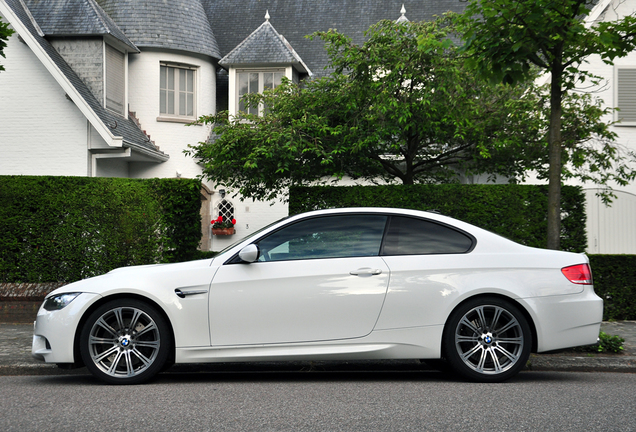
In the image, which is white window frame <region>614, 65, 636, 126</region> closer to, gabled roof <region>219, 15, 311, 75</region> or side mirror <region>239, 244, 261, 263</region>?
gabled roof <region>219, 15, 311, 75</region>

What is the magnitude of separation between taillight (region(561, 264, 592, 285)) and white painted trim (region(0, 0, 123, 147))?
11989mm

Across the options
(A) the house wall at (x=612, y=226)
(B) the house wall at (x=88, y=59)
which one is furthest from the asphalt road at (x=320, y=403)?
(B) the house wall at (x=88, y=59)

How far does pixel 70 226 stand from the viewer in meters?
10.7

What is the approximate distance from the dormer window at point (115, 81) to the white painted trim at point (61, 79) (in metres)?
1.54

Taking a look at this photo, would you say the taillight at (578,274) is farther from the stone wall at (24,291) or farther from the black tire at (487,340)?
the stone wall at (24,291)

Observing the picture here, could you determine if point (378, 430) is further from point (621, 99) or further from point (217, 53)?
point (217, 53)

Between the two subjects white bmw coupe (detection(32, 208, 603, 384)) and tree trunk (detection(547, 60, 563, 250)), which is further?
tree trunk (detection(547, 60, 563, 250))

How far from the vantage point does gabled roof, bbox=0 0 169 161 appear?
52.0 feet

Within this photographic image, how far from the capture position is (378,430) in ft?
15.2

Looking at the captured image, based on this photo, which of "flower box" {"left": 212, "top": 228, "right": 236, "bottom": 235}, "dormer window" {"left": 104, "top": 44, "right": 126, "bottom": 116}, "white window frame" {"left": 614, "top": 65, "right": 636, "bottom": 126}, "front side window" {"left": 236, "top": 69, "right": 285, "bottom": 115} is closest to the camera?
"white window frame" {"left": 614, "top": 65, "right": 636, "bottom": 126}

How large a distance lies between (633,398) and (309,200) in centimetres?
620

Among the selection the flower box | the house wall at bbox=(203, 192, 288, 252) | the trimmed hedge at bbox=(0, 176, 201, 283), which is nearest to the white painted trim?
the flower box

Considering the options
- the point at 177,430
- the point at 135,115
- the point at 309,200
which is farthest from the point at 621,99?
the point at 177,430

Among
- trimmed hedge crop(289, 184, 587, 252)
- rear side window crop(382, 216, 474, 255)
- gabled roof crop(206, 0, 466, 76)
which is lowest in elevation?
rear side window crop(382, 216, 474, 255)
